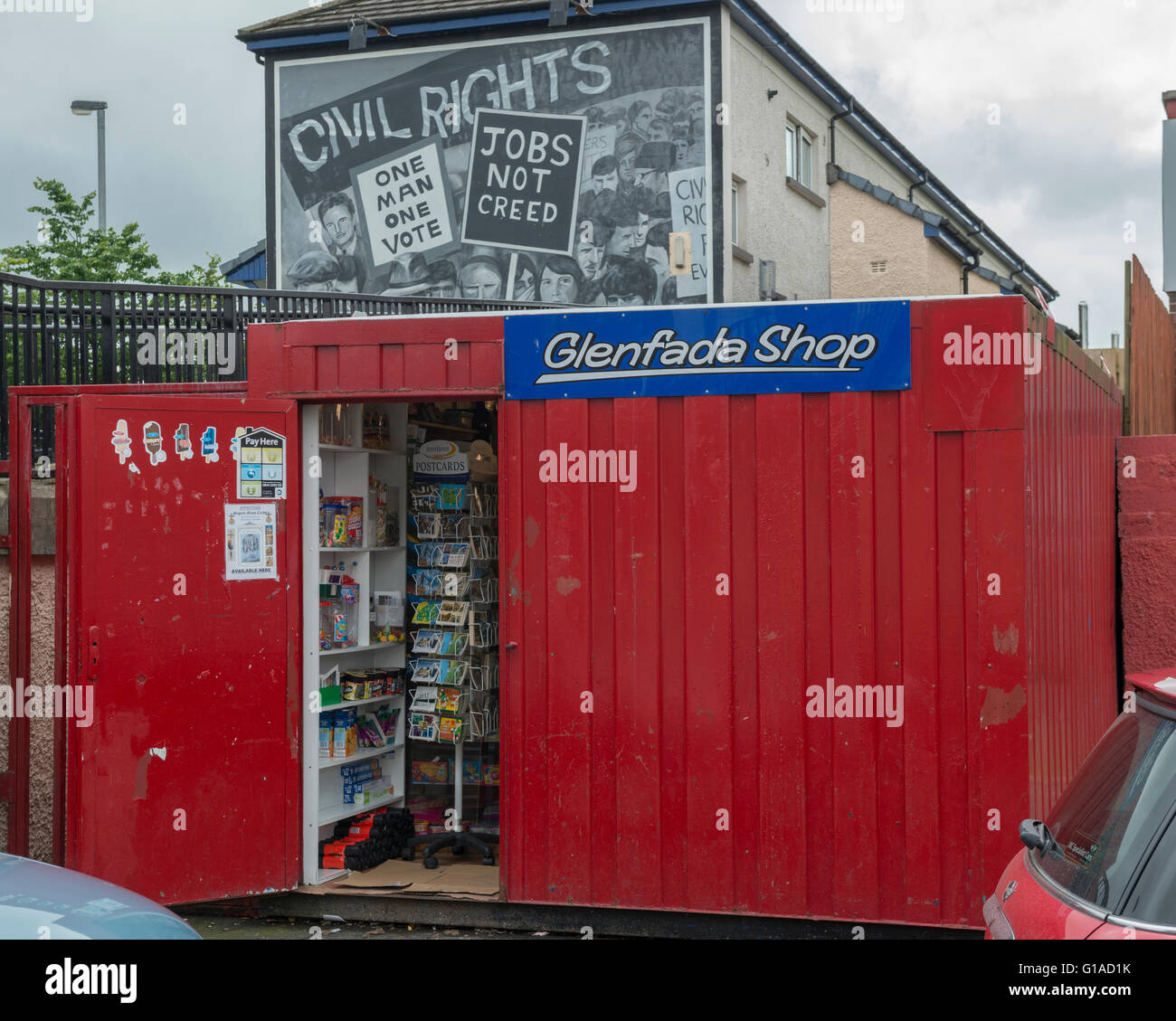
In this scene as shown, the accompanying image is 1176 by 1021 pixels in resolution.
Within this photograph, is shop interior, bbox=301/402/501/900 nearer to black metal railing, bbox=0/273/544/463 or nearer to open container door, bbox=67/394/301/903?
open container door, bbox=67/394/301/903

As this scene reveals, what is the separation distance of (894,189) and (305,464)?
2026cm

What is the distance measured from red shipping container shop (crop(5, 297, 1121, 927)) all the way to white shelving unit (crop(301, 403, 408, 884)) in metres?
0.06

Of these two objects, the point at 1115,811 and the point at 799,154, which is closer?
the point at 1115,811

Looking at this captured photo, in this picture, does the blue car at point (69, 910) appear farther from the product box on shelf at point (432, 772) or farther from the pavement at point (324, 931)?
the product box on shelf at point (432, 772)

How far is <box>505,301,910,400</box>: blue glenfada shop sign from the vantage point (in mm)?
5953

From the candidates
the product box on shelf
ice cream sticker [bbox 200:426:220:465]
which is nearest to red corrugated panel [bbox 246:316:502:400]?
ice cream sticker [bbox 200:426:220:465]

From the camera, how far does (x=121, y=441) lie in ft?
20.6

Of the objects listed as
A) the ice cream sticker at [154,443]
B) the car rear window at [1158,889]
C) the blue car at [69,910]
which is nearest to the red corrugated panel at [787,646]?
the ice cream sticker at [154,443]

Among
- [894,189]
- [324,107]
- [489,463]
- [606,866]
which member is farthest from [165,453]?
[894,189]

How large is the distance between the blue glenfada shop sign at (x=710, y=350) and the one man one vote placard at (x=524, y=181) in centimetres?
985

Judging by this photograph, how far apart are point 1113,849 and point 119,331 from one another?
27.3 feet

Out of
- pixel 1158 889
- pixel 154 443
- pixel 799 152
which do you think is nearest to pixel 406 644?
pixel 154 443

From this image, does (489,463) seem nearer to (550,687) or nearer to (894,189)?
(550,687)

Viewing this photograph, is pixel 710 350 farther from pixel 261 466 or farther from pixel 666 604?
pixel 261 466
